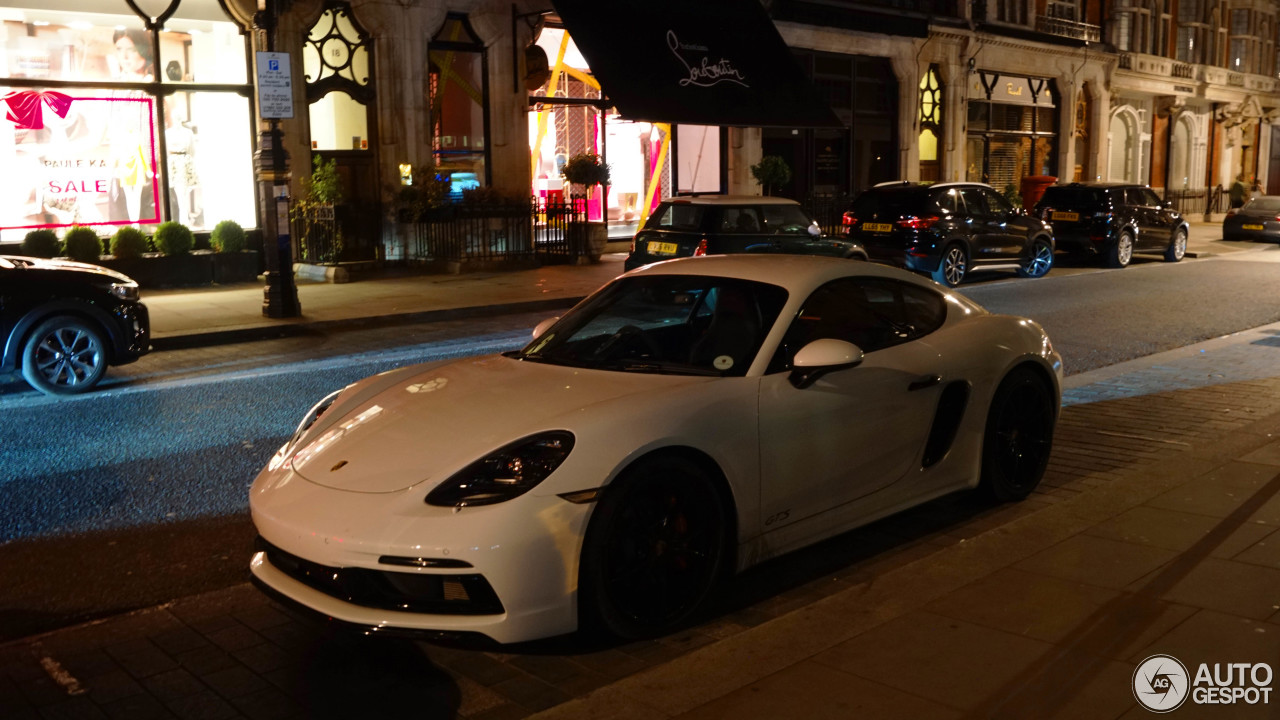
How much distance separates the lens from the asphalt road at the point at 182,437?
17.4ft

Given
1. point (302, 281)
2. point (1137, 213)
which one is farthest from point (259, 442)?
point (1137, 213)

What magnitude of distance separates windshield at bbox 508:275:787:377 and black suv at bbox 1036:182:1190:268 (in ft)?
64.1

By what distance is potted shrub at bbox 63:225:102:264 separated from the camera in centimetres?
1711

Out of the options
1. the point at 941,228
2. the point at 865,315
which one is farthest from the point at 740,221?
the point at 865,315

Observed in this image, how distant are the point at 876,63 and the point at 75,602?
97.9 feet

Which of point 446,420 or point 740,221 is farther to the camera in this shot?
point 740,221

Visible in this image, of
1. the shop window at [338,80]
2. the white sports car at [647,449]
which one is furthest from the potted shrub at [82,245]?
the white sports car at [647,449]

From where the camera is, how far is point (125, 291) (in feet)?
34.7

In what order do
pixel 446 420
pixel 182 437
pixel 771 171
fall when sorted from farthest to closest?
pixel 771 171 < pixel 182 437 < pixel 446 420

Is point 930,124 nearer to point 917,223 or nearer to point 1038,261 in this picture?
point 1038,261

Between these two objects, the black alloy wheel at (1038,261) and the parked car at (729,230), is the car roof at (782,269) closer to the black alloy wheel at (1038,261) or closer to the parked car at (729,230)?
the parked car at (729,230)

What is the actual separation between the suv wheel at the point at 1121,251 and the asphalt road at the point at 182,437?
575 cm

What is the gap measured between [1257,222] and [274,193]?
85.0ft

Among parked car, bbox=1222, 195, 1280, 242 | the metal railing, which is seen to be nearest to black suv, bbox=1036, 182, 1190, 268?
parked car, bbox=1222, 195, 1280, 242
